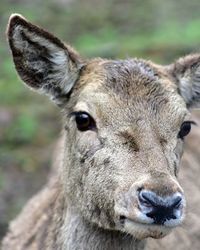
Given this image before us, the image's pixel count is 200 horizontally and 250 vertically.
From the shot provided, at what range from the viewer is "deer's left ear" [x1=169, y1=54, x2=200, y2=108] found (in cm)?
813

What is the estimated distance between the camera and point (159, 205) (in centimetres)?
662

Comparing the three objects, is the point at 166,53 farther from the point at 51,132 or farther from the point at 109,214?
the point at 109,214

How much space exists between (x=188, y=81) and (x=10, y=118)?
209 inches

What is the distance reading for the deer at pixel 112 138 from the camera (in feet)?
22.6

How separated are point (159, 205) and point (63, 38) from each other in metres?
10.00

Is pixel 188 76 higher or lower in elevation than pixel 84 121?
higher

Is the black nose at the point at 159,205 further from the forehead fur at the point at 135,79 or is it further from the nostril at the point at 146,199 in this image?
the forehead fur at the point at 135,79

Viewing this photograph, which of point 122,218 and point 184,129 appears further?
point 184,129

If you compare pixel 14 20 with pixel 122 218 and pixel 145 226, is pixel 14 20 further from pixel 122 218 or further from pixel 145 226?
pixel 145 226

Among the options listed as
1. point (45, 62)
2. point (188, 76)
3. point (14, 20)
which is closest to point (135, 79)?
point (188, 76)

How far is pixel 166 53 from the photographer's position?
1553 cm

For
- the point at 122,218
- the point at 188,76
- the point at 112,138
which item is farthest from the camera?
the point at 188,76

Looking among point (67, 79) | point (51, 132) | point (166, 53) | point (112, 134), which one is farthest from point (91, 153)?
point (166, 53)

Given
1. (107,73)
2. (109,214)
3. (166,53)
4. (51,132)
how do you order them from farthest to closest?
1. (166,53)
2. (51,132)
3. (107,73)
4. (109,214)
